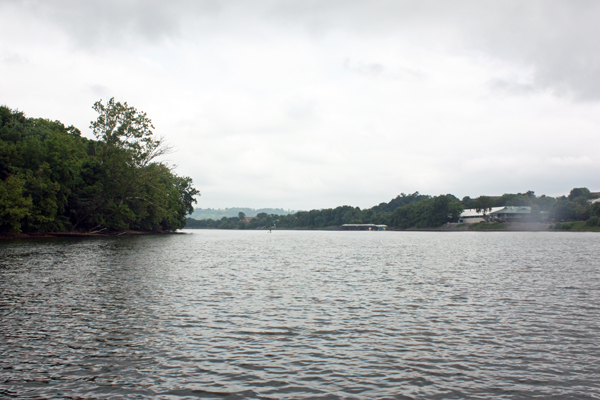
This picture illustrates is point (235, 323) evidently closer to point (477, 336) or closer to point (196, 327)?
point (196, 327)

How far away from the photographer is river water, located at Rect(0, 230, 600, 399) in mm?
11477

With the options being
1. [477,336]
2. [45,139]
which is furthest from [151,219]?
[477,336]

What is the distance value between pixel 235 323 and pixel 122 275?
60.3 ft

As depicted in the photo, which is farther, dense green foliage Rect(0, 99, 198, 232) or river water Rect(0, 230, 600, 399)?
dense green foliage Rect(0, 99, 198, 232)

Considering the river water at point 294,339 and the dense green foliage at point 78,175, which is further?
the dense green foliage at point 78,175

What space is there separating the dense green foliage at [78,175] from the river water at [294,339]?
57.3 meters

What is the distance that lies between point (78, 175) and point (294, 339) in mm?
92967

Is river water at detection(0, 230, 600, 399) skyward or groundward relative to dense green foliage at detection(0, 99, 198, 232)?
groundward

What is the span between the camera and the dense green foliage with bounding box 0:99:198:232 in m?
78.1

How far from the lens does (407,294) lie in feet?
87.1

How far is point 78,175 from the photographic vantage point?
3706 inches

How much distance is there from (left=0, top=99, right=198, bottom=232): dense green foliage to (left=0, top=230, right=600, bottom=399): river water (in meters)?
57.3

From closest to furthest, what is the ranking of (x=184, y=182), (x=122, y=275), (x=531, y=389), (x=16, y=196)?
(x=531, y=389) < (x=122, y=275) < (x=16, y=196) < (x=184, y=182)

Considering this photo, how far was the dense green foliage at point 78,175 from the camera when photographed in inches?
3076
